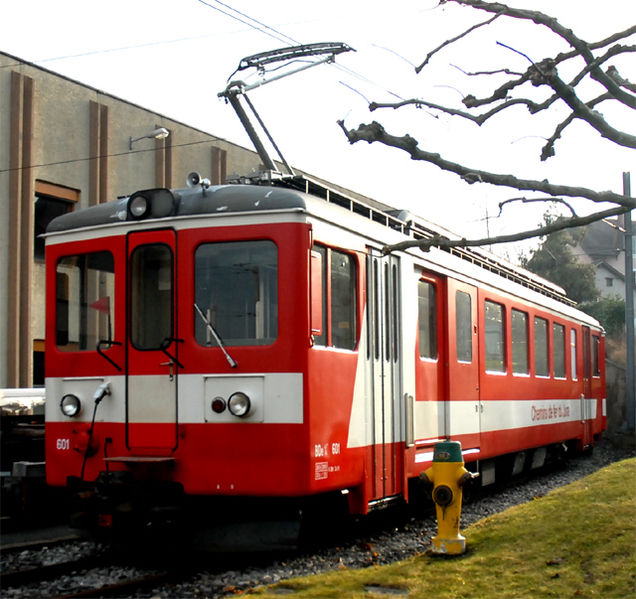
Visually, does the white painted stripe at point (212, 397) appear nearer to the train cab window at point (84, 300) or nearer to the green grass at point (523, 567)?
the train cab window at point (84, 300)

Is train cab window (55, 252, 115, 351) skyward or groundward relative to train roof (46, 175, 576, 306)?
groundward

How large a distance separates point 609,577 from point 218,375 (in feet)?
10.4

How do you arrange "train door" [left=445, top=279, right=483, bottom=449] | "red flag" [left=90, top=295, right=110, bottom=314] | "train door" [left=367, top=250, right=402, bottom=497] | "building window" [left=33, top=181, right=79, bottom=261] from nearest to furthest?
1. "red flag" [left=90, top=295, right=110, bottom=314]
2. "train door" [left=367, top=250, right=402, bottom=497]
3. "train door" [left=445, top=279, right=483, bottom=449]
4. "building window" [left=33, top=181, right=79, bottom=261]

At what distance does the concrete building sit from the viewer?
17.2 metres

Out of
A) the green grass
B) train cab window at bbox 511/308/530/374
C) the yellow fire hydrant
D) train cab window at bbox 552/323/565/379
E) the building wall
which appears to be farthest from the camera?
the building wall

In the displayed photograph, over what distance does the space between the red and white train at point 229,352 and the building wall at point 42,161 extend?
9.46 metres

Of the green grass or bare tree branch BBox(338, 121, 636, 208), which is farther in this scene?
the green grass

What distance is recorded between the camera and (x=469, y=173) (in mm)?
5910

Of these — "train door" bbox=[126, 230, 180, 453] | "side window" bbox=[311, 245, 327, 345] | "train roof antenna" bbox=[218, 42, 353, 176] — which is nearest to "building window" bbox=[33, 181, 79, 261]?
"train roof antenna" bbox=[218, 42, 353, 176]

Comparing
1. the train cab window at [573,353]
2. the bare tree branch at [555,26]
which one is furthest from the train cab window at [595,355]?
the bare tree branch at [555,26]

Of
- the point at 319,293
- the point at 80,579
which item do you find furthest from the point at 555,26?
the point at 80,579

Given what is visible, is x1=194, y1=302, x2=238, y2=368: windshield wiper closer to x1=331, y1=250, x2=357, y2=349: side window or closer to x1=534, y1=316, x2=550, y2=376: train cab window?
x1=331, y1=250, x2=357, y2=349: side window

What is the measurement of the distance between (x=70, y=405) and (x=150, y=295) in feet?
3.80

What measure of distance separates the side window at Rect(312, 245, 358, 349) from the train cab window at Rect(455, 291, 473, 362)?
2702mm
